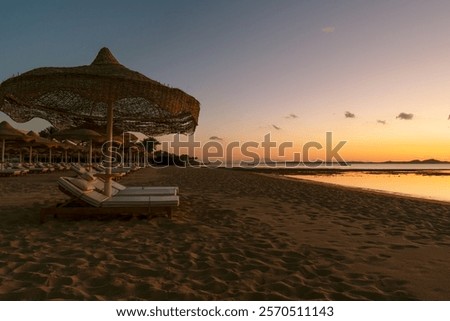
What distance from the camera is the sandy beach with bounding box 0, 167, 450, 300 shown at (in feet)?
9.41

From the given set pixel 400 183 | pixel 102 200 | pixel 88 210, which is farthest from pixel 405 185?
→ pixel 88 210

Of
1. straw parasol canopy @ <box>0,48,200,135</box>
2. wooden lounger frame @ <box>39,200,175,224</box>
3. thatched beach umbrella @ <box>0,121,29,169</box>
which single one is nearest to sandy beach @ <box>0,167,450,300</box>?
wooden lounger frame @ <box>39,200,175,224</box>

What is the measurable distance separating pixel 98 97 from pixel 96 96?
4 cm

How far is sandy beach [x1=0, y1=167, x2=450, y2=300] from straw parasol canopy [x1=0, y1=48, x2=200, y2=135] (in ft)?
7.30

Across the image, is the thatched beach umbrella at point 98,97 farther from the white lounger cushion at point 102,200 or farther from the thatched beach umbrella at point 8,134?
the thatched beach umbrella at point 8,134

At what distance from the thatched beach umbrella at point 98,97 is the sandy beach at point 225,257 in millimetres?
2118

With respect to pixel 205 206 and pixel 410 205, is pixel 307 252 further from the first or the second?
pixel 410 205

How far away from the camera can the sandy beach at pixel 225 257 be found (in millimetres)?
2867

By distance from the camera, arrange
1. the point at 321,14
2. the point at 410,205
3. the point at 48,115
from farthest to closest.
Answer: the point at 321,14
the point at 410,205
the point at 48,115

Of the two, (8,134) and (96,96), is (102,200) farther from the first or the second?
(8,134)

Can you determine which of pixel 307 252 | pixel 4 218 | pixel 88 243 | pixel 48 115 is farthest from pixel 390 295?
pixel 48 115

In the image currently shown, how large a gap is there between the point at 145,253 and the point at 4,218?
3833mm

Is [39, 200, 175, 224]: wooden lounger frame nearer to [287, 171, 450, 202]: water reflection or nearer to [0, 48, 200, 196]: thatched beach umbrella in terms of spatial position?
[0, 48, 200, 196]: thatched beach umbrella

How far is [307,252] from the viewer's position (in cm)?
412
